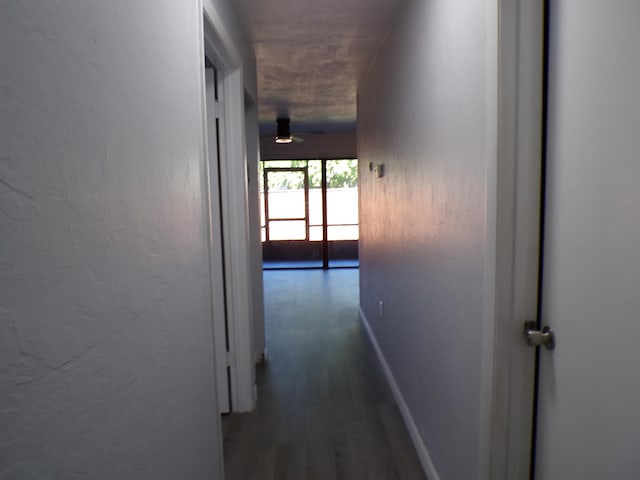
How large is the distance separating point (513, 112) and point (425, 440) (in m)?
1.62

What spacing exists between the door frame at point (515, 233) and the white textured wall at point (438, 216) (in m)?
0.06

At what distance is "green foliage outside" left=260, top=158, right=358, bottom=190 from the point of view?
860 cm

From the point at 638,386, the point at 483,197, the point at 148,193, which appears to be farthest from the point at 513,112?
the point at 148,193

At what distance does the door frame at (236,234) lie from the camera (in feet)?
8.02

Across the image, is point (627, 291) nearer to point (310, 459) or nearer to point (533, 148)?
point (533, 148)

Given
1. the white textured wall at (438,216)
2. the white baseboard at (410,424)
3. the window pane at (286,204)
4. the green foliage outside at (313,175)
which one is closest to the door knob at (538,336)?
the white textured wall at (438,216)

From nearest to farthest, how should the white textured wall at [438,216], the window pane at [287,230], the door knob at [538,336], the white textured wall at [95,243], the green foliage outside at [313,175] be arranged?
1. the white textured wall at [95,243]
2. the door knob at [538,336]
3. the white textured wall at [438,216]
4. the green foliage outside at [313,175]
5. the window pane at [287,230]

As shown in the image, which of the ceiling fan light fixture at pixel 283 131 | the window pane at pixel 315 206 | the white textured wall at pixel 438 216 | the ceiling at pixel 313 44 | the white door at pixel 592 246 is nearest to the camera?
the white door at pixel 592 246

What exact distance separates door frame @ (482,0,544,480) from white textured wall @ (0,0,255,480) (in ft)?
3.05

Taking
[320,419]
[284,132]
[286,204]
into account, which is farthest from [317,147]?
[320,419]

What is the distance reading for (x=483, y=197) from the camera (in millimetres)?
1304

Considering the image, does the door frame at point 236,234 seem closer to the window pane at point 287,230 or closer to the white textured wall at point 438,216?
the white textured wall at point 438,216

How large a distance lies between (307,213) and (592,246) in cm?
801

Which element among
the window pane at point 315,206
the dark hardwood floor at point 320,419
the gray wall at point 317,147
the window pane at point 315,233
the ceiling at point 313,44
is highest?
the ceiling at point 313,44
